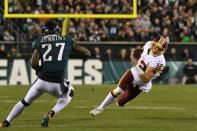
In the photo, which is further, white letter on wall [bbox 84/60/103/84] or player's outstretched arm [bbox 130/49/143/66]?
white letter on wall [bbox 84/60/103/84]

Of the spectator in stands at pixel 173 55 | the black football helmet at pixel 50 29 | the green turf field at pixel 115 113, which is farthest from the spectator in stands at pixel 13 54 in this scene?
the black football helmet at pixel 50 29

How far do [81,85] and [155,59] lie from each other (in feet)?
30.7

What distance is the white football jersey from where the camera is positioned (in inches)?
440

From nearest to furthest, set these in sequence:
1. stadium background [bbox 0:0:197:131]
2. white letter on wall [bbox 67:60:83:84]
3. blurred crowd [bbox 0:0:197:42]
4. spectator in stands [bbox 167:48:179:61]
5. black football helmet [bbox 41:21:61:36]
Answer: black football helmet [bbox 41:21:61:36] → stadium background [bbox 0:0:197:131] → white letter on wall [bbox 67:60:83:84] → spectator in stands [bbox 167:48:179:61] → blurred crowd [bbox 0:0:197:42]

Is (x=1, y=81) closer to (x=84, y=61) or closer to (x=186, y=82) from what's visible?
(x=84, y=61)

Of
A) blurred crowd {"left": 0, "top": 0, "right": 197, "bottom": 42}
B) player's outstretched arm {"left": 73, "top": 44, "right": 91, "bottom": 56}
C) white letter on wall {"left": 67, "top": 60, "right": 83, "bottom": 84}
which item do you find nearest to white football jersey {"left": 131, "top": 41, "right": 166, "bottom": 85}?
player's outstretched arm {"left": 73, "top": 44, "right": 91, "bottom": 56}

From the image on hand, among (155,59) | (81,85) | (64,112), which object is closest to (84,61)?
(81,85)

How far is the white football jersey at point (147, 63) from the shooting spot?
11164 millimetres

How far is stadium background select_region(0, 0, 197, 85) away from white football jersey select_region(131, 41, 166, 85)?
729cm

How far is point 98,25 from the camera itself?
23.6m

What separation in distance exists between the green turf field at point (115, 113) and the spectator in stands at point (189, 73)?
11.6 ft

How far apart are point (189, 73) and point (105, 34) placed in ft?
10.5

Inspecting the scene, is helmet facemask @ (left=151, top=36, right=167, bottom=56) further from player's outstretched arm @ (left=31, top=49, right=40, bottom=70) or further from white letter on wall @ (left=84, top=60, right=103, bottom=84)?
white letter on wall @ (left=84, top=60, right=103, bottom=84)

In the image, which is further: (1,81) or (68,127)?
(1,81)
